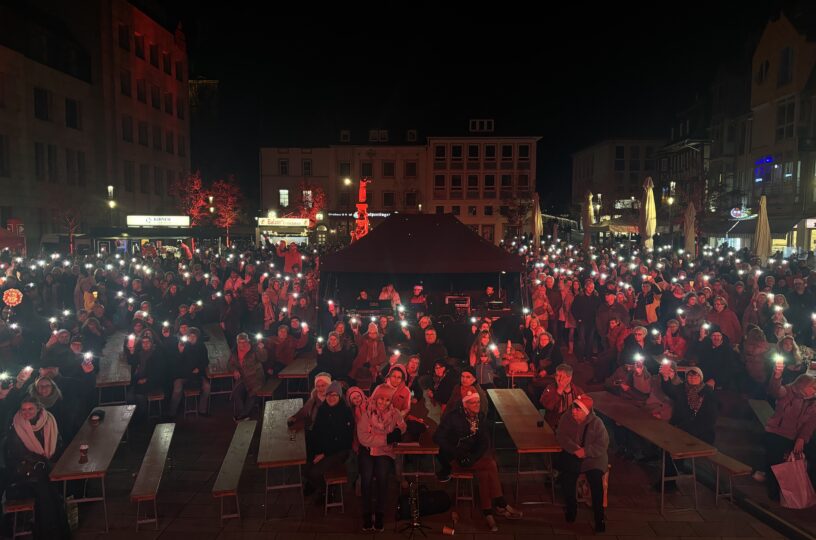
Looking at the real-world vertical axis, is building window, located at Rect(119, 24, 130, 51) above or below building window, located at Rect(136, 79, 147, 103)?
above

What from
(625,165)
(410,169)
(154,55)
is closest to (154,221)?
(154,55)

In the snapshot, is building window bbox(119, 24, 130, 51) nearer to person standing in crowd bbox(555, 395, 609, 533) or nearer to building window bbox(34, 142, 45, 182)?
building window bbox(34, 142, 45, 182)

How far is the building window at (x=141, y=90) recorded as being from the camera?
38250 millimetres

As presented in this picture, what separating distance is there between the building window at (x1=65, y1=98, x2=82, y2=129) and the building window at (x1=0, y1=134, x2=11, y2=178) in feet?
14.7

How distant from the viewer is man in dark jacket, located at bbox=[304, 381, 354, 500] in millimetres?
6910

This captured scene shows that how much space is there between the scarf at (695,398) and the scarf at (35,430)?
7.17 metres

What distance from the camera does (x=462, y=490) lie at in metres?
7.15

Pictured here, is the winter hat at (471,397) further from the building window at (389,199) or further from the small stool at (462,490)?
the building window at (389,199)

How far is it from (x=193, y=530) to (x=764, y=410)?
7213mm

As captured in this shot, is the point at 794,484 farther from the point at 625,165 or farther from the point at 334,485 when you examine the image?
the point at 625,165

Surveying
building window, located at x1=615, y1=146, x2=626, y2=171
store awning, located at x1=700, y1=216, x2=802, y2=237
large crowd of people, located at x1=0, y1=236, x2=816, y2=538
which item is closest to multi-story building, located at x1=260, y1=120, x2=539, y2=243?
building window, located at x1=615, y1=146, x2=626, y2=171

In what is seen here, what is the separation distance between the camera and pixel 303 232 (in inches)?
1513

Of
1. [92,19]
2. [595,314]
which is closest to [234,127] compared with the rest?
[92,19]

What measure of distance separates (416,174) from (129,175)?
27.5m
